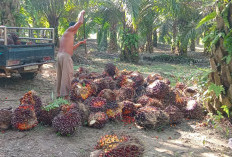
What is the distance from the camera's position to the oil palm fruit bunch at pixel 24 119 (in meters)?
3.70

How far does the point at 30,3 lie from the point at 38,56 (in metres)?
7.47

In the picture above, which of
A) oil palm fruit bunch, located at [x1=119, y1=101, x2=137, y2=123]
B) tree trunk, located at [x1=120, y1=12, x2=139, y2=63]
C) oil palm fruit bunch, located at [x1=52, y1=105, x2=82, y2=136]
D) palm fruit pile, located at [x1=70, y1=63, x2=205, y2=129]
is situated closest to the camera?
oil palm fruit bunch, located at [x1=52, y1=105, x2=82, y2=136]

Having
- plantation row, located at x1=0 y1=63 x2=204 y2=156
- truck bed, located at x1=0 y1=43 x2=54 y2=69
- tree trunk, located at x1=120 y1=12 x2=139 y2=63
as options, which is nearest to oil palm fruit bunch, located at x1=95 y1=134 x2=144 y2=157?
→ plantation row, located at x1=0 y1=63 x2=204 y2=156

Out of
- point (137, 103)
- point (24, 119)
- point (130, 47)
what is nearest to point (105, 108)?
point (137, 103)

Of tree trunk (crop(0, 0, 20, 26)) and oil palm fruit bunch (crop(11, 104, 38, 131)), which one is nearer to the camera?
oil palm fruit bunch (crop(11, 104, 38, 131))

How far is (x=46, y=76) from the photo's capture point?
8469 mm

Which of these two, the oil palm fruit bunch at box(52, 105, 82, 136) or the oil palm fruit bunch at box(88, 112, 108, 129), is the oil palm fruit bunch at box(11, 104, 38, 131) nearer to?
the oil palm fruit bunch at box(52, 105, 82, 136)

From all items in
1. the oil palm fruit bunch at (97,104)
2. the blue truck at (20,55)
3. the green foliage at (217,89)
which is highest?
the blue truck at (20,55)

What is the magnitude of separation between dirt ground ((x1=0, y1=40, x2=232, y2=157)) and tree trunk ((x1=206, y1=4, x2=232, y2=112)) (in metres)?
0.49

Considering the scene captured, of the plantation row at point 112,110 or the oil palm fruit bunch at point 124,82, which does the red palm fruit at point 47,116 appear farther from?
the oil palm fruit bunch at point 124,82

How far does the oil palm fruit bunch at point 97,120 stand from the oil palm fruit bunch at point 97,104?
19 cm

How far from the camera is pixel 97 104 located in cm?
444

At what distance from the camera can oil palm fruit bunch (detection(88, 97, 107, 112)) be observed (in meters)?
4.36

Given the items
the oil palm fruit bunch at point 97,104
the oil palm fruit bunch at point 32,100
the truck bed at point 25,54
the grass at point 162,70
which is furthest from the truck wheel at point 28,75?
the oil palm fruit bunch at point 97,104
